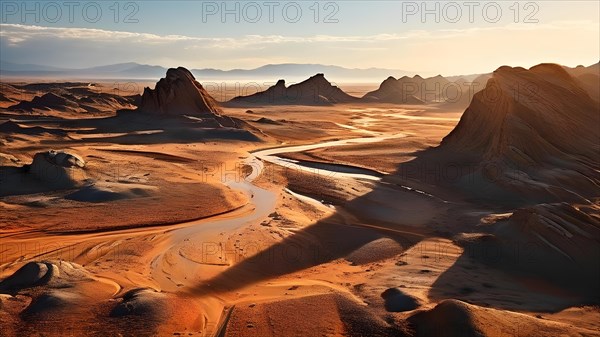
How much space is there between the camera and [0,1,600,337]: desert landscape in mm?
8875

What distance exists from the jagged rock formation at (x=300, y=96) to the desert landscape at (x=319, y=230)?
152 feet

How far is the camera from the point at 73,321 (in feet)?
27.7

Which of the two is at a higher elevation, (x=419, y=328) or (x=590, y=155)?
(x=590, y=155)

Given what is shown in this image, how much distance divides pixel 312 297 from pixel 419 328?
2.45 m

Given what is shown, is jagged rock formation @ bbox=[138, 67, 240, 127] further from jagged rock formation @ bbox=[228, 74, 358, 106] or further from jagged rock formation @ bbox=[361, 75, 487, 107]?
jagged rock formation @ bbox=[361, 75, 487, 107]

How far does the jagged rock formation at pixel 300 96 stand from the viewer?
78.9 metres

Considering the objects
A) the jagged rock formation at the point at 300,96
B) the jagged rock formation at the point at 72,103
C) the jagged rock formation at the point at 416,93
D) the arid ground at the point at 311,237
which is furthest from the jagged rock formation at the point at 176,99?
the jagged rock formation at the point at 416,93

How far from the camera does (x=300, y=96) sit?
82.7 meters

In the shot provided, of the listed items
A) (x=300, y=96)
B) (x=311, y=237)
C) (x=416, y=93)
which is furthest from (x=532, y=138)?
(x=416, y=93)

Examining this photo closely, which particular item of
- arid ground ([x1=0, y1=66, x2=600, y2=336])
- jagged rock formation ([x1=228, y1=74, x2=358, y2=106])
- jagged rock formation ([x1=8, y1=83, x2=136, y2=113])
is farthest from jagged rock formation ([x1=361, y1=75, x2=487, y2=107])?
arid ground ([x1=0, y1=66, x2=600, y2=336])

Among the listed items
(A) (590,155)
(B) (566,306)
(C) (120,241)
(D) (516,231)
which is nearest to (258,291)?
(C) (120,241)

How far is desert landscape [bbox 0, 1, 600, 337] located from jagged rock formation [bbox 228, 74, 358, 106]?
46276mm

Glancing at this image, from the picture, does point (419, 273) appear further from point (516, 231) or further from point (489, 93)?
point (489, 93)

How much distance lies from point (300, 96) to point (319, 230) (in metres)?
69.0
